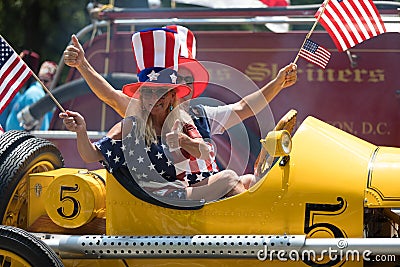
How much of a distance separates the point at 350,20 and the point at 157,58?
1.40m

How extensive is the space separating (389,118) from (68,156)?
308 cm

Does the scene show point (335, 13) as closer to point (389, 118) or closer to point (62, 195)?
point (62, 195)

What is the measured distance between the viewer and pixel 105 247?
4410 millimetres

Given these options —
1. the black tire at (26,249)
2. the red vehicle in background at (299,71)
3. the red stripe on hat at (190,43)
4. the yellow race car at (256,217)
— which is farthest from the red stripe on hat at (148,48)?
the red vehicle in background at (299,71)

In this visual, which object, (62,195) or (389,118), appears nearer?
(62,195)

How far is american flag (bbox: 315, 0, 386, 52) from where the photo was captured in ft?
18.1

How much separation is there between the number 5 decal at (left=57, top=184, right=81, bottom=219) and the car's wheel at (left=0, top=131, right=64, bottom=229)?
0.29 meters

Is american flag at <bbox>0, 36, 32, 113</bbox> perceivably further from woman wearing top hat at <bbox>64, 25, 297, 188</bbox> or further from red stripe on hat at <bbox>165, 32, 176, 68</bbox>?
red stripe on hat at <bbox>165, 32, 176, 68</bbox>

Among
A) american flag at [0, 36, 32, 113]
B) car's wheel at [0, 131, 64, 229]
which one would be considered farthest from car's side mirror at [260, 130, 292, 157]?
american flag at [0, 36, 32, 113]

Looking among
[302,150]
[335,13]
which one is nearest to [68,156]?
[335,13]

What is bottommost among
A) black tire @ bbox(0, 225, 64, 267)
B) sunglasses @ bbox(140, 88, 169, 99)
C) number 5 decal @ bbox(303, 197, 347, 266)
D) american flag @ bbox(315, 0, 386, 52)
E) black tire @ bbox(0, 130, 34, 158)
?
black tire @ bbox(0, 225, 64, 267)

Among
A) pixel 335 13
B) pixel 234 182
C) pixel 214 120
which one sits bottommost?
pixel 234 182

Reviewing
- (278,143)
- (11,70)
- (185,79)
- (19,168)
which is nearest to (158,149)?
(185,79)

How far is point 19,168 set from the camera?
4820 mm
